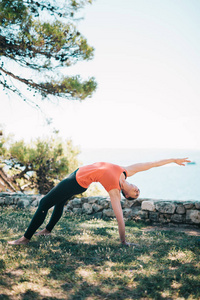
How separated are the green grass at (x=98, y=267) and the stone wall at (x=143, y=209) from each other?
110 centimetres

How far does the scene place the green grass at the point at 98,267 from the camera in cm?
254

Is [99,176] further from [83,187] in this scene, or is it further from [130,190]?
[130,190]

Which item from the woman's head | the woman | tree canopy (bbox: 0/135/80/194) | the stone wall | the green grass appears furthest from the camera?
tree canopy (bbox: 0/135/80/194)

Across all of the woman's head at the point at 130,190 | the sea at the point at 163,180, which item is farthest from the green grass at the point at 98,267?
the sea at the point at 163,180

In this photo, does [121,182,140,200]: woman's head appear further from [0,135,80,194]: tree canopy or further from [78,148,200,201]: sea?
[0,135,80,194]: tree canopy

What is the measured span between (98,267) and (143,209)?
326 cm

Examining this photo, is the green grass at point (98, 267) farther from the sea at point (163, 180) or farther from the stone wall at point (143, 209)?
the sea at point (163, 180)

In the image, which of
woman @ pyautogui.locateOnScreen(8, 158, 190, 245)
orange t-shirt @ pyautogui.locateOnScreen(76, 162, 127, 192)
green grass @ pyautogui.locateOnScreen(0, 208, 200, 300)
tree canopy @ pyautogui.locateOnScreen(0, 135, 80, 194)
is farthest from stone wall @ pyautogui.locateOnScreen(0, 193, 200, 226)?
tree canopy @ pyautogui.locateOnScreen(0, 135, 80, 194)

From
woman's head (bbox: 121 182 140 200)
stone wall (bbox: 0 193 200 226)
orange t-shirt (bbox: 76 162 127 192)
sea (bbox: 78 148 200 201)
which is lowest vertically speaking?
sea (bbox: 78 148 200 201)

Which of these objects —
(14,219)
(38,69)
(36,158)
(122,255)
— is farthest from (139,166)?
(36,158)

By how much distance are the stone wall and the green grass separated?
110 centimetres

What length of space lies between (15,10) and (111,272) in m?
6.80

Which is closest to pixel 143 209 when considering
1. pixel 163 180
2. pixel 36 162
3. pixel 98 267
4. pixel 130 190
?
pixel 130 190

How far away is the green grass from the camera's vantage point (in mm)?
2543
